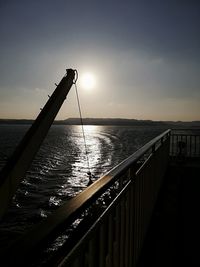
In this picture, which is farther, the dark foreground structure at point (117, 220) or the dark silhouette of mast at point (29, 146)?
the dark silhouette of mast at point (29, 146)

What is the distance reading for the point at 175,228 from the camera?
476 cm

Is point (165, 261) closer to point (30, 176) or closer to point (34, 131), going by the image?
point (34, 131)

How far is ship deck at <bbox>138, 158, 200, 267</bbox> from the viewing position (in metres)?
3.74

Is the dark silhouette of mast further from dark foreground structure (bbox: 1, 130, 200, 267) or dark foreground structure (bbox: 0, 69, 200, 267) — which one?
dark foreground structure (bbox: 1, 130, 200, 267)

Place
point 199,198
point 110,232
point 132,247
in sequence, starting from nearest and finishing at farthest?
point 110,232 → point 132,247 → point 199,198

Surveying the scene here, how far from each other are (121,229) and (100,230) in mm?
740

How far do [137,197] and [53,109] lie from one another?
5.72 m

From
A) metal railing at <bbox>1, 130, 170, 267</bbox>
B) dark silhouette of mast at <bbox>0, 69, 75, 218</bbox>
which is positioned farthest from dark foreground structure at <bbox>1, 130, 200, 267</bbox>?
dark silhouette of mast at <bbox>0, 69, 75, 218</bbox>

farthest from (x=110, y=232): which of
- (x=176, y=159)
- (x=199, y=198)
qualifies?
(x=176, y=159)

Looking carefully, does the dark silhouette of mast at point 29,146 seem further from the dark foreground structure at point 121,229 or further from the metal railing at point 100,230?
the metal railing at point 100,230

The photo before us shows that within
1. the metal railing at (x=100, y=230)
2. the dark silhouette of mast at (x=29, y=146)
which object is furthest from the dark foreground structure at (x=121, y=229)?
the dark silhouette of mast at (x=29, y=146)

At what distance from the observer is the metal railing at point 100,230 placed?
1.04 m

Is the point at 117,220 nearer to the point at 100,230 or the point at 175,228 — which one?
the point at 100,230

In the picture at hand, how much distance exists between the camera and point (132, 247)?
3.20 metres
